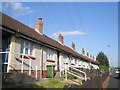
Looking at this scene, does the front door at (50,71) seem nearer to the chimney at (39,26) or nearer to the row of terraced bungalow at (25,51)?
the row of terraced bungalow at (25,51)

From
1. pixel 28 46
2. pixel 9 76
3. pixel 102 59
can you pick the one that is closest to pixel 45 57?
pixel 28 46

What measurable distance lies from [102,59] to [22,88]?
340 feet

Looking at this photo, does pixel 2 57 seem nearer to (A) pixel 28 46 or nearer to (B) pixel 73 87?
(A) pixel 28 46

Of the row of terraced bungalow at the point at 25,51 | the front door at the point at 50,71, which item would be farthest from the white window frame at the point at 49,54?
the front door at the point at 50,71

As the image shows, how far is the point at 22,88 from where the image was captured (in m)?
6.34

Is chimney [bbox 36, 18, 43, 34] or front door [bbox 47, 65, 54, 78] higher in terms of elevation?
chimney [bbox 36, 18, 43, 34]

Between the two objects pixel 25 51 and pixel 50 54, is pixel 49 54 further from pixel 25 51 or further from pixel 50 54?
pixel 25 51

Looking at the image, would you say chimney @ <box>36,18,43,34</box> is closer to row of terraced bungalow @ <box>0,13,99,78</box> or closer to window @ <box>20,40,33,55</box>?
row of terraced bungalow @ <box>0,13,99,78</box>

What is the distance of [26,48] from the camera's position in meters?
11.8

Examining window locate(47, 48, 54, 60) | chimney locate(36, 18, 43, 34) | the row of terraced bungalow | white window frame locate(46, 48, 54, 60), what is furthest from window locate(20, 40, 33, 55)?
chimney locate(36, 18, 43, 34)

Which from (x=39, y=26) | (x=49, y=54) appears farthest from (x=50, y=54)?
(x=39, y=26)

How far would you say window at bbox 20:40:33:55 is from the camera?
11.3 meters

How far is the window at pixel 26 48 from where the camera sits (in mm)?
11328

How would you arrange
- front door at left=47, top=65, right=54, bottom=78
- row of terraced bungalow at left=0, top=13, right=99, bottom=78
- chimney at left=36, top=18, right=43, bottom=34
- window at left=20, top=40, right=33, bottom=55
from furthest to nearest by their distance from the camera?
chimney at left=36, top=18, right=43, bottom=34 → front door at left=47, top=65, right=54, bottom=78 → window at left=20, top=40, right=33, bottom=55 → row of terraced bungalow at left=0, top=13, right=99, bottom=78
